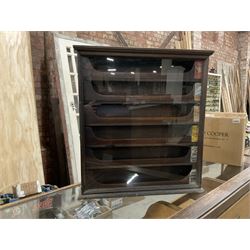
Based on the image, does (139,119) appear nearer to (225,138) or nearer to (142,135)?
(142,135)

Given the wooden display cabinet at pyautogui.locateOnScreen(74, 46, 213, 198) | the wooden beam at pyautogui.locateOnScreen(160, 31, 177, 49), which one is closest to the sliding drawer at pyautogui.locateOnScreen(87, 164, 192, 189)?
the wooden display cabinet at pyautogui.locateOnScreen(74, 46, 213, 198)

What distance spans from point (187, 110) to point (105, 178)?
571 millimetres

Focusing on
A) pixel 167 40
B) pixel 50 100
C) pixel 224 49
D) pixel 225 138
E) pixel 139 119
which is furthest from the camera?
pixel 224 49

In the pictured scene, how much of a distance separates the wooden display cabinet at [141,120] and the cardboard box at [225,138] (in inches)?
17.7

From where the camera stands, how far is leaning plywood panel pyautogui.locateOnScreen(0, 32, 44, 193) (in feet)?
4.56

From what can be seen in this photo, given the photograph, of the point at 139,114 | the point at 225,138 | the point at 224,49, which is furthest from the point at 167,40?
the point at 224,49

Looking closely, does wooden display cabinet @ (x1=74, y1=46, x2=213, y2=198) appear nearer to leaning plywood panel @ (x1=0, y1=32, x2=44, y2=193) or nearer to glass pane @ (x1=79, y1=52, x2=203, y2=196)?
glass pane @ (x1=79, y1=52, x2=203, y2=196)

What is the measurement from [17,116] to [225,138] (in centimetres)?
149

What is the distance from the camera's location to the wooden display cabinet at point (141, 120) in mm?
986

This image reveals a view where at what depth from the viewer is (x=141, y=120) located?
105cm

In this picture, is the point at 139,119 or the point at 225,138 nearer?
the point at 139,119

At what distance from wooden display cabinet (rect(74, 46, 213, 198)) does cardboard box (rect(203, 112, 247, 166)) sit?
450 millimetres

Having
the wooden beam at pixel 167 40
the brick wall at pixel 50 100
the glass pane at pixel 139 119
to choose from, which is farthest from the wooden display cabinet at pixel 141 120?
the wooden beam at pixel 167 40
